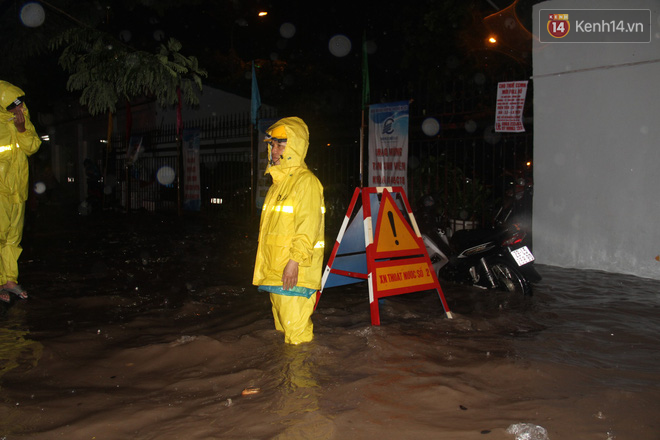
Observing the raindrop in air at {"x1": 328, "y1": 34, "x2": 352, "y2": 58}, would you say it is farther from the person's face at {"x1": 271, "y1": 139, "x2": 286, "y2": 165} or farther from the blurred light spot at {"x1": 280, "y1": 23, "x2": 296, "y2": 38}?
the person's face at {"x1": 271, "y1": 139, "x2": 286, "y2": 165}

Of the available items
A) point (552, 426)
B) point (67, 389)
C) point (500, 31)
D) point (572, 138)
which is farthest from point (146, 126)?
point (552, 426)

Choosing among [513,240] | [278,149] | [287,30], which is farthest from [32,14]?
[287,30]

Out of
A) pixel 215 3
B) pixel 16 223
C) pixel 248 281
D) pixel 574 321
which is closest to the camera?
pixel 574 321

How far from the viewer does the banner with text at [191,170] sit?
1426 cm

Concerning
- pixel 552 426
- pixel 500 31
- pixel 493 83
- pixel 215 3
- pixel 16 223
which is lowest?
pixel 552 426

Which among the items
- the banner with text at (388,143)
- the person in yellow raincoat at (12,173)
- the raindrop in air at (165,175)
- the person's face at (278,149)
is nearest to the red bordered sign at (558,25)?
the banner with text at (388,143)

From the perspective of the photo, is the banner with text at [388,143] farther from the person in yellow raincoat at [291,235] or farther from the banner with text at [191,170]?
the banner with text at [191,170]

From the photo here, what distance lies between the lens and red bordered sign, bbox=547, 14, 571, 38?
7.01 meters

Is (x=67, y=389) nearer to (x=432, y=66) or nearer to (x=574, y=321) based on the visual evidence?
(x=574, y=321)

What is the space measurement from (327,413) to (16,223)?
415 centimetres

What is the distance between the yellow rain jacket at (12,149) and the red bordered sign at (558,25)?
668 cm

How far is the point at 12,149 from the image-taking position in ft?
16.9

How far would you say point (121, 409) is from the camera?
9.41 feet

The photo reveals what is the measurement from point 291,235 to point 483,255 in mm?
2806
